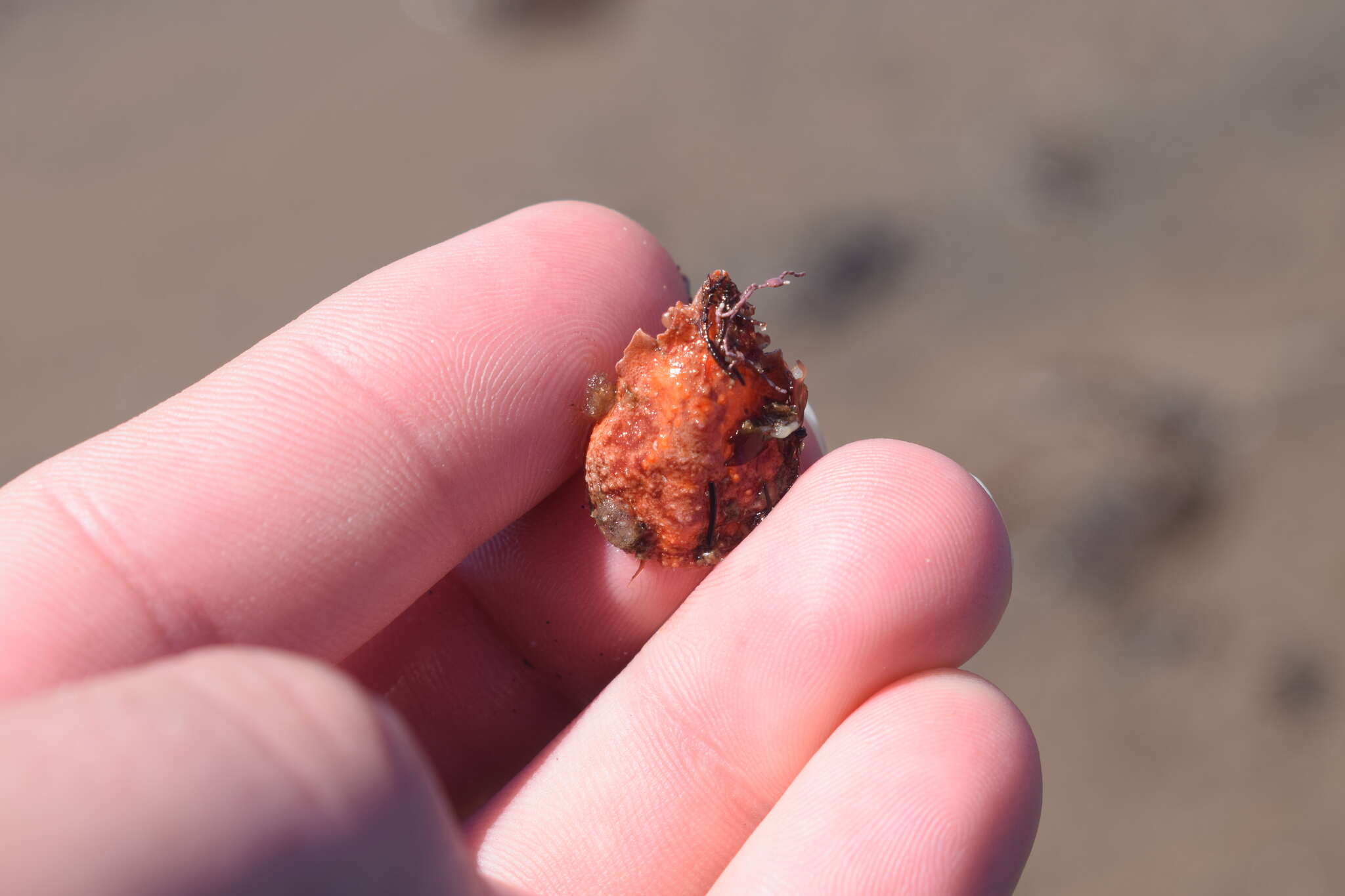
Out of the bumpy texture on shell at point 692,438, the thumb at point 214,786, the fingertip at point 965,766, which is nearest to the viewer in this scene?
the thumb at point 214,786

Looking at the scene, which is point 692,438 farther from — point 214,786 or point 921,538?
point 214,786

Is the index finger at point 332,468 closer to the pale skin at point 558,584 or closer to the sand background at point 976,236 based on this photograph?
the pale skin at point 558,584

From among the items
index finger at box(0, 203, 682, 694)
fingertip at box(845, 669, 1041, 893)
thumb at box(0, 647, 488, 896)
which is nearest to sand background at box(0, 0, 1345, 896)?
fingertip at box(845, 669, 1041, 893)

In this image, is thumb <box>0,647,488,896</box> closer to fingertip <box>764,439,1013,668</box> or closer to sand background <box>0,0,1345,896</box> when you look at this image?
fingertip <box>764,439,1013,668</box>

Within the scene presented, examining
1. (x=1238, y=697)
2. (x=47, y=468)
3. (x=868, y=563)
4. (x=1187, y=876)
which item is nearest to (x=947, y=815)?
(x=868, y=563)

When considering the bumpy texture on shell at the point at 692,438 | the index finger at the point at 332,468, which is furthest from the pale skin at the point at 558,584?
the bumpy texture on shell at the point at 692,438

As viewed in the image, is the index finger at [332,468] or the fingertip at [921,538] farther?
the fingertip at [921,538]

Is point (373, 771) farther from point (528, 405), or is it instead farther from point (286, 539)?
point (528, 405)

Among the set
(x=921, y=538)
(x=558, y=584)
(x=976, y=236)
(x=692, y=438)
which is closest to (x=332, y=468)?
(x=558, y=584)
